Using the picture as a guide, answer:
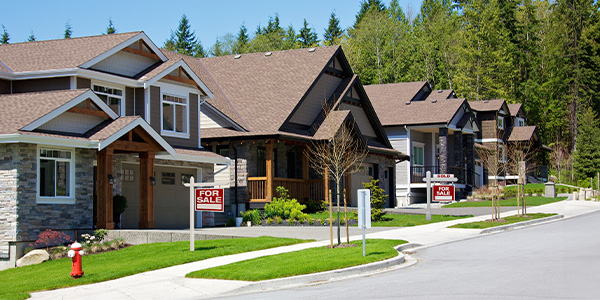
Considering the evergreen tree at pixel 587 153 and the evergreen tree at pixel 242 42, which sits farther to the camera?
the evergreen tree at pixel 242 42

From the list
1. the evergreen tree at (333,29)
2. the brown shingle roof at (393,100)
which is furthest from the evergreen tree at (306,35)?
the brown shingle roof at (393,100)

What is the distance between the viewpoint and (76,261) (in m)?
16.8

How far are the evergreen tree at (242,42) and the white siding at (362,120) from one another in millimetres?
47094

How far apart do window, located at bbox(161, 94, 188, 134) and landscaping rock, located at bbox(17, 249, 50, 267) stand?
8.63 metres

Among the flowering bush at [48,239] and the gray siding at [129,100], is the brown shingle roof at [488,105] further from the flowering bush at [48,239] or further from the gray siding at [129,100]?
the flowering bush at [48,239]

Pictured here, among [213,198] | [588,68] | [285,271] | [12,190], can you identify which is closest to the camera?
[285,271]

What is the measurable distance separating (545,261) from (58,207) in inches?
593

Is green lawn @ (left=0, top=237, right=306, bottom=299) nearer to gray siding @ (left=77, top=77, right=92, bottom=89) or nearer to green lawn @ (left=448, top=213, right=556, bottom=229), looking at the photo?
gray siding @ (left=77, top=77, right=92, bottom=89)

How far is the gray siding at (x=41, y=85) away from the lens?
26000 mm

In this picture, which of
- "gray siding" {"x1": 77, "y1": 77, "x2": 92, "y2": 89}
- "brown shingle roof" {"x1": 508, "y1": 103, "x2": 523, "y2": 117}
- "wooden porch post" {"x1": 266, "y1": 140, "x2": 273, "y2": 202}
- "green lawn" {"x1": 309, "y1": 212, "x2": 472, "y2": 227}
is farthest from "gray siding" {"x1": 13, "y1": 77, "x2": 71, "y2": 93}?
"brown shingle roof" {"x1": 508, "y1": 103, "x2": 523, "y2": 117}

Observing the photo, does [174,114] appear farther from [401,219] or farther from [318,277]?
[318,277]

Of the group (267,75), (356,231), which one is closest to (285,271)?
(356,231)

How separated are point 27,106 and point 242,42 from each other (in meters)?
75.9

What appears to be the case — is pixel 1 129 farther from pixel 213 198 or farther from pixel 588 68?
pixel 588 68
